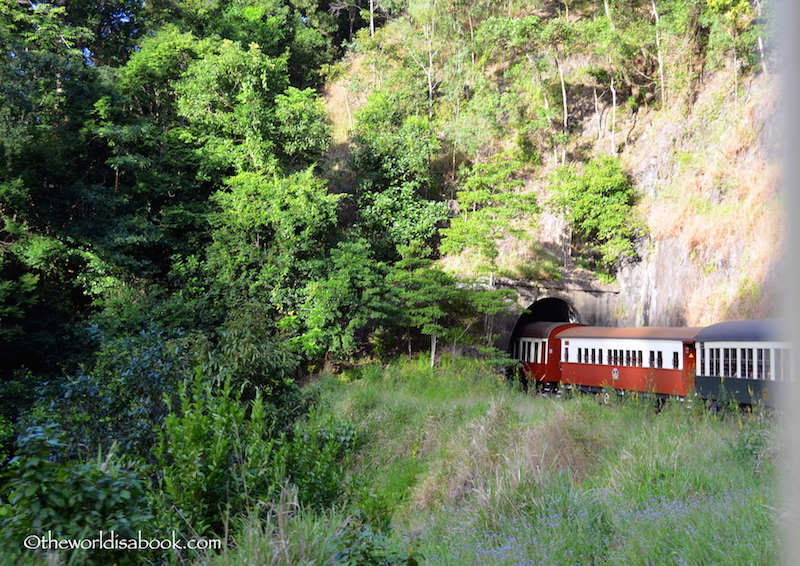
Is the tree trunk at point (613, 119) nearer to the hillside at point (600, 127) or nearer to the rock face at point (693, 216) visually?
the hillside at point (600, 127)

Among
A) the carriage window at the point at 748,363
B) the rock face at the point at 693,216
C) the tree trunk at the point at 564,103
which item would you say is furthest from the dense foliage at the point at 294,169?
the carriage window at the point at 748,363

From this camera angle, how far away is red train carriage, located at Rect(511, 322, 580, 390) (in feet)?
60.5

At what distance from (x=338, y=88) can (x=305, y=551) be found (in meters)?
29.4

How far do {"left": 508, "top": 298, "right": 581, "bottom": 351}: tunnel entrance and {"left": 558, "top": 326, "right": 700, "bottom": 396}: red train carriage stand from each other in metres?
3.04

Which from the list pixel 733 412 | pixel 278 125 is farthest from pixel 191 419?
pixel 278 125

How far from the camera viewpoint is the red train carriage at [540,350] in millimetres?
18438

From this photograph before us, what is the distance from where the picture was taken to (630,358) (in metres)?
15.5

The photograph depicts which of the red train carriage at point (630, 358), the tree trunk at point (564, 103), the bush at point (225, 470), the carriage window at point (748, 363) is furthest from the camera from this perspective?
the tree trunk at point (564, 103)

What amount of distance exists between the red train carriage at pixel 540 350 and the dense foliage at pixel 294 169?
1.56 meters

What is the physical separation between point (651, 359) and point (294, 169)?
1309 cm

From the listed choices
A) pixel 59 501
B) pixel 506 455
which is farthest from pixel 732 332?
pixel 59 501

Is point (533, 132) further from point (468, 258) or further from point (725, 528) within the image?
point (725, 528)

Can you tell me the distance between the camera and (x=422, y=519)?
22.3ft

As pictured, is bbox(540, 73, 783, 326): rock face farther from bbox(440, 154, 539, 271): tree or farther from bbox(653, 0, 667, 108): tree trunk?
bbox(440, 154, 539, 271): tree
